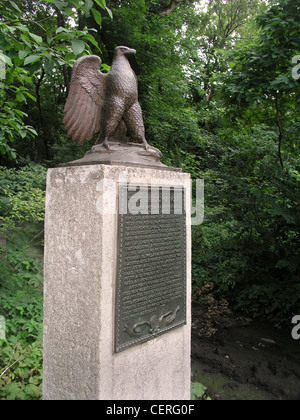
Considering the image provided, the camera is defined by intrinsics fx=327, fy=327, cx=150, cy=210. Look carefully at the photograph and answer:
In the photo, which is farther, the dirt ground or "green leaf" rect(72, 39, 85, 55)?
the dirt ground

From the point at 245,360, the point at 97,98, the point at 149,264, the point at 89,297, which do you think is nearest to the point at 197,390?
the point at 245,360

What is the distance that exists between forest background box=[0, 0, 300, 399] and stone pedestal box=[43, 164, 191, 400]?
2.80 ft

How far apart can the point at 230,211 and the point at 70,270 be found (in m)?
3.76

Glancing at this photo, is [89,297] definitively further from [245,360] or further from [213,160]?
[213,160]

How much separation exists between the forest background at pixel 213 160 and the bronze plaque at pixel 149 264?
Result: 47.8 inches

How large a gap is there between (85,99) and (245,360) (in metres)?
3.33

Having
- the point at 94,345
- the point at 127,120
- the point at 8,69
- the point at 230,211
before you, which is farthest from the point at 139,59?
the point at 94,345

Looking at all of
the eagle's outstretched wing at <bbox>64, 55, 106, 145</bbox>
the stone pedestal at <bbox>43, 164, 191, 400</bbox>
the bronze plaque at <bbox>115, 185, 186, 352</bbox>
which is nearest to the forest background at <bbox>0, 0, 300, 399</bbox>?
the eagle's outstretched wing at <bbox>64, 55, 106, 145</bbox>

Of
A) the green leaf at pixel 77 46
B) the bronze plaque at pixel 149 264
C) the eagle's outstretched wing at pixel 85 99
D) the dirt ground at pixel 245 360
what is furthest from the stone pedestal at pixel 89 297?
the dirt ground at pixel 245 360

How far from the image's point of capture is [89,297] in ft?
6.70

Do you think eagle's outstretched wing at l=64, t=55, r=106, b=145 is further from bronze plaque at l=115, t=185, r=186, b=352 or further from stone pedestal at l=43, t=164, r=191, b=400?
bronze plaque at l=115, t=185, r=186, b=352

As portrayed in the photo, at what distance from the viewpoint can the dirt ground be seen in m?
3.21
